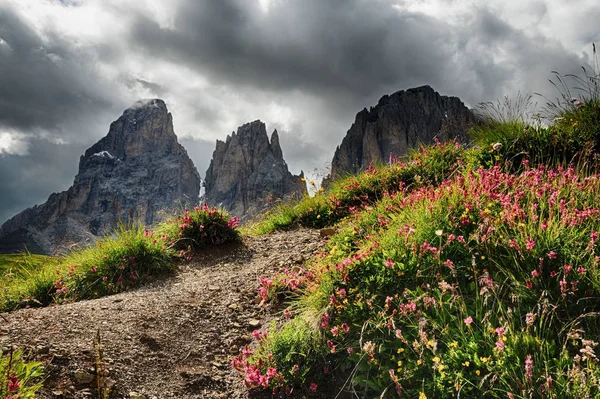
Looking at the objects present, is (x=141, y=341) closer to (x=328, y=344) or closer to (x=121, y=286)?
(x=328, y=344)

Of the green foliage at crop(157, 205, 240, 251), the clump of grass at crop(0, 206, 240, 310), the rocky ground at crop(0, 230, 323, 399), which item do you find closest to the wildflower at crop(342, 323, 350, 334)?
the rocky ground at crop(0, 230, 323, 399)

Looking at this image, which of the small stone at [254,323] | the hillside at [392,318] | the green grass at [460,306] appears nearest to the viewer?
the green grass at [460,306]

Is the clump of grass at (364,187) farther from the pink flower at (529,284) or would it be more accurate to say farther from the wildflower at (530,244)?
the pink flower at (529,284)

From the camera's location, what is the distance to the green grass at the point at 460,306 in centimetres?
307

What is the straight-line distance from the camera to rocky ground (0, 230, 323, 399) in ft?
12.9

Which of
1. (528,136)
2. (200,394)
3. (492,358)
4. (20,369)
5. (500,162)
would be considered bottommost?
(200,394)

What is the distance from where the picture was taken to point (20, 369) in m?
3.15

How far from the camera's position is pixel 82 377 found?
377cm

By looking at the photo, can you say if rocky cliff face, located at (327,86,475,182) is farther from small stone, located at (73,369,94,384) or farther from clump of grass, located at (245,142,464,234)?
small stone, located at (73,369,94,384)

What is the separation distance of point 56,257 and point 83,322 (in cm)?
576

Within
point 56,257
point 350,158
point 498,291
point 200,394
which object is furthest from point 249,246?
point 350,158

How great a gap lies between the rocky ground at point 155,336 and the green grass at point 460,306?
1.82ft

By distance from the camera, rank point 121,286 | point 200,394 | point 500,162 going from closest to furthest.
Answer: point 200,394
point 121,286
point 500,162

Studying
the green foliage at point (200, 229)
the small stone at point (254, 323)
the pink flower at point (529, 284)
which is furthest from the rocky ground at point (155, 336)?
the pink flower at point (529, 284)
